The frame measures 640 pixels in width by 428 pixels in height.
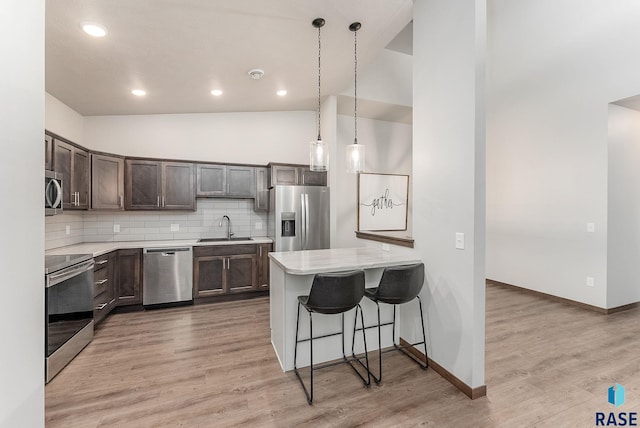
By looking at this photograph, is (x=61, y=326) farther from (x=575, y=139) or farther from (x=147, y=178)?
(x=575, y=139)

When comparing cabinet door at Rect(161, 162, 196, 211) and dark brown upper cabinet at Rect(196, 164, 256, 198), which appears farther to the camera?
dark brown upper cabinet at Rect(196, 164, 256, 198)

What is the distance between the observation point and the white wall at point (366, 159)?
16.6ft

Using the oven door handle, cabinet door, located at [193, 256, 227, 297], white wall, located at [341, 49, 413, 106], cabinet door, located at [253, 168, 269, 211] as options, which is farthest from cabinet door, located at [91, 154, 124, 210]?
white wall, located at [341, 49, 413, 106]

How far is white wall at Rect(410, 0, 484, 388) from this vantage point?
2006 mm

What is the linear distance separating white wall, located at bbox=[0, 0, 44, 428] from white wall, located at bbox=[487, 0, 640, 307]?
5609mm

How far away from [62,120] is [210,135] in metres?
1.84

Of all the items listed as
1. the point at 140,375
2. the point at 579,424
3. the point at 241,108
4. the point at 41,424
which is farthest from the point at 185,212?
the point at 579,424

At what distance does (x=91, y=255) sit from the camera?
285 centimetres

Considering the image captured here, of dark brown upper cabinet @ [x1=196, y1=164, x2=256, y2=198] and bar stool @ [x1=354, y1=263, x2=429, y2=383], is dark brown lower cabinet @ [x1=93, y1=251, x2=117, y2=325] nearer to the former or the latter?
dark brown upper cabinet @ [x1=196, y1=164, x2=256, y2=198]

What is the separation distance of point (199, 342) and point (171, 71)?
3.06 metres

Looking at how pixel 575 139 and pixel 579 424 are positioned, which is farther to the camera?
pixel 575 139

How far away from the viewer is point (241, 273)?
4176 mm

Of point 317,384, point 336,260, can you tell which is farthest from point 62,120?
point 317,384

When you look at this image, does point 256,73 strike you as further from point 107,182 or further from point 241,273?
point 241,273
